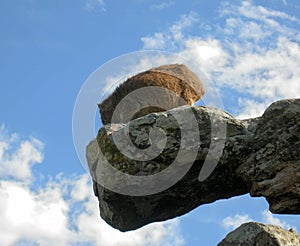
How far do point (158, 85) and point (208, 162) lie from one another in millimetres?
2491

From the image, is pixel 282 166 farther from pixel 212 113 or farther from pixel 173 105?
pixel 173 105

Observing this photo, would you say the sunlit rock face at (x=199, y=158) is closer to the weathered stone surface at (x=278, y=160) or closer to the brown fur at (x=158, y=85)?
the weathered stone surface at (x=278, y=160)

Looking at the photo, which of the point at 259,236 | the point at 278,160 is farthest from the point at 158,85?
the point at 259,236

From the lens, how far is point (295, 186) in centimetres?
1002

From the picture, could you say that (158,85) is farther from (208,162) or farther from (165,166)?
(208,162)

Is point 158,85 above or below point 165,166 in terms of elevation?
above

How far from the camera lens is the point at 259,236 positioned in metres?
10.4

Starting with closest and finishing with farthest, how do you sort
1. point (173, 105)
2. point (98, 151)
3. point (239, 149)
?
point (239, 149) → point (98, 151) → point (173, 105)

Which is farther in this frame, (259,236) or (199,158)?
(199,158)

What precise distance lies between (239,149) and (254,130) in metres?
0.51

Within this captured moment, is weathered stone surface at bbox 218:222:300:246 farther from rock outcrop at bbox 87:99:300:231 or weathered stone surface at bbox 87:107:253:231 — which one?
weathered stone surface at bbox 87:107:253:231

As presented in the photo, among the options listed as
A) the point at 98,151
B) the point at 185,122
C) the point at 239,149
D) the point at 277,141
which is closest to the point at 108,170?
the point at 98,151

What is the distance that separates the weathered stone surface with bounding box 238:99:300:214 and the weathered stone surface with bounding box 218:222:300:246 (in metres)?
0.41

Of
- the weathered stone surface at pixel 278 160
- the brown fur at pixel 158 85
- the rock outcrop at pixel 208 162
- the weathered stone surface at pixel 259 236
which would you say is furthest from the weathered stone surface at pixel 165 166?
the brown fur at pixel 158 85
